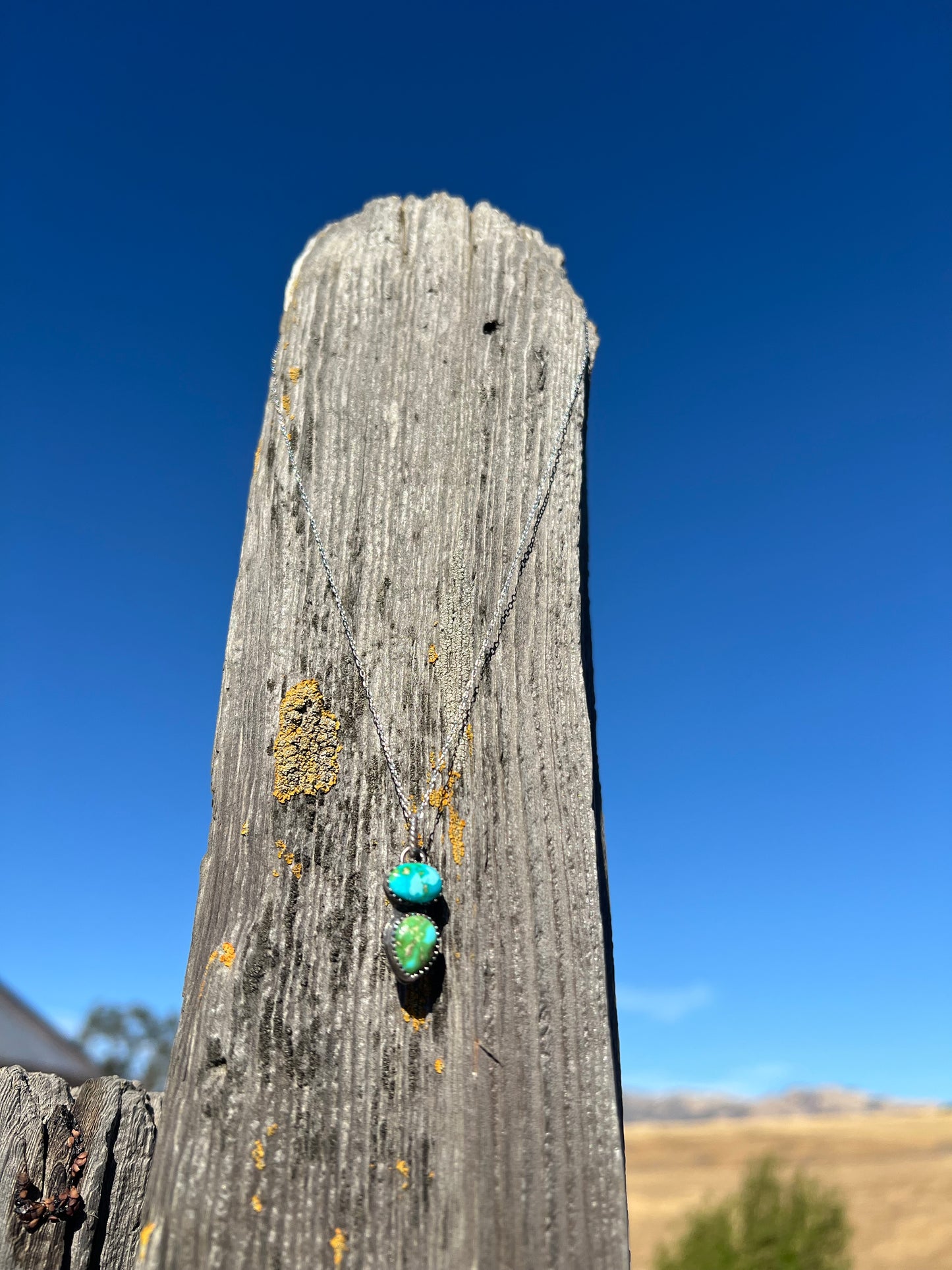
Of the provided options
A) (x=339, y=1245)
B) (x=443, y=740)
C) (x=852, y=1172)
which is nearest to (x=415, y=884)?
(x=443, y=740)

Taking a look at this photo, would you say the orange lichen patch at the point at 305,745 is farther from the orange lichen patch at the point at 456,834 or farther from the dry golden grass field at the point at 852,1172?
the dry golden grass field at the point at 852,1172

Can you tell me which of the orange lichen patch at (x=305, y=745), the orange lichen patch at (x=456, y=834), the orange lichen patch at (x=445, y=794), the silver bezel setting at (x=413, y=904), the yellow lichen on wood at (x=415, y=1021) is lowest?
the yellow lichen on wood at (x=415, y=1021)

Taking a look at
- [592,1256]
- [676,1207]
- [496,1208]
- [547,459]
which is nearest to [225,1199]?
[496,1208]

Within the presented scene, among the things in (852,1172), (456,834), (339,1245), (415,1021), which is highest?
(852,1172)

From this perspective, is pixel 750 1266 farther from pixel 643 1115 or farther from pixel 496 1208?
pixel 643 1115

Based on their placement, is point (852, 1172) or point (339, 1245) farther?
point (852, 1172)

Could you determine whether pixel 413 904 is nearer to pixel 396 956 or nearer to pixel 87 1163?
pixel 396 956

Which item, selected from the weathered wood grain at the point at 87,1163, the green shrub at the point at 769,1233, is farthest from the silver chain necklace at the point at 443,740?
the green shrub at the point at 769,1233
